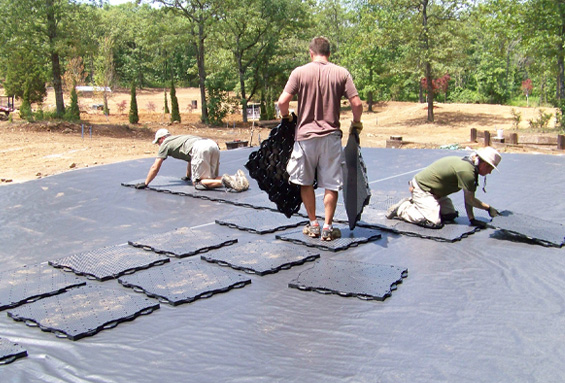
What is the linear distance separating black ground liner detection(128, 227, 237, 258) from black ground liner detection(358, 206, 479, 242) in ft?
3.81

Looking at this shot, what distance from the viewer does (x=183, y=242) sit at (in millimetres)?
4102

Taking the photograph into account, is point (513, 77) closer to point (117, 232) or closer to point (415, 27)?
point (415, 27)

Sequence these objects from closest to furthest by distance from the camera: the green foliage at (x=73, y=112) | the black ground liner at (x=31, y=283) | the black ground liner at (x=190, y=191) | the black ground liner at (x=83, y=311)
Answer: the black ground liner at (x=83, y=311), the black ground liner at (x=31, y=283), the black ground liner at (x=190, y=191), the green foliage at (x=73, y=112)

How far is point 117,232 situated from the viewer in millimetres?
4578

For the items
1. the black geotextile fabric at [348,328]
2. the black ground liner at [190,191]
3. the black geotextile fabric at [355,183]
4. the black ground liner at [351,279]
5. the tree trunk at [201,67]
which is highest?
the tree trunk at [201,67]

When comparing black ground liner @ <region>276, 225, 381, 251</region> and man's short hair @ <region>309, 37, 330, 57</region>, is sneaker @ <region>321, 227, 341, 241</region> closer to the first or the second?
black ground liner @ <region>276, 225, 381, 251</region>

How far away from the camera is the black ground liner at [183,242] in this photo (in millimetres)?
3902

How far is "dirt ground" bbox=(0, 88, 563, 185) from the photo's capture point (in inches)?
442

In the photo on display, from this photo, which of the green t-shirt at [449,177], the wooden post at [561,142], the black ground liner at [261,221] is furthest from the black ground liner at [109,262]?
the wooden post at [561,142]

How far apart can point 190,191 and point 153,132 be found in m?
13.2

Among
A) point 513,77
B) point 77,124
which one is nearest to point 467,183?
point 77,124

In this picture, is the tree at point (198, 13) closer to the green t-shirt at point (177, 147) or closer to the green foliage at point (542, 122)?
the green foliage at point (542, 122)

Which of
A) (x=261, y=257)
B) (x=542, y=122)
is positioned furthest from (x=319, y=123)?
(x=542, y=122)

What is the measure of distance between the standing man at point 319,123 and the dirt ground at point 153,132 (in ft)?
18.6
